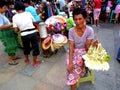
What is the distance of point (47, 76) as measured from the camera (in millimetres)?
4082

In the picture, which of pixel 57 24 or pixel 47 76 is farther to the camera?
pixel 57 24

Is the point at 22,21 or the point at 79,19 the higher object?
the point at 79,19

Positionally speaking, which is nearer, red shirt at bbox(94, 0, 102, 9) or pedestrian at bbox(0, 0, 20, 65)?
pedestrian at bbox(0, 0, 20, 65)

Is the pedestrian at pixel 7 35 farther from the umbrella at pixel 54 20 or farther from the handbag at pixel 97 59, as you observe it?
the handbag at pixel 97 59

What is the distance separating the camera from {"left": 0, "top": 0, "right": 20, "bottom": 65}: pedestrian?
4.09 metres

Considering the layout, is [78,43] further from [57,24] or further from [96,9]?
[96,9]

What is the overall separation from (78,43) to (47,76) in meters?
1.55

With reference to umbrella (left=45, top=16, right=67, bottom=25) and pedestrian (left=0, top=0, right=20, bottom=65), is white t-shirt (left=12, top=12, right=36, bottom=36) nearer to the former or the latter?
pedestrian (left=0, top=0, right=20, bottom=65)

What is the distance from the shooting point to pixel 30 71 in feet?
14.1

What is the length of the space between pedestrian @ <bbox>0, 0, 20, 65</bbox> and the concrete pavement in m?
0.37

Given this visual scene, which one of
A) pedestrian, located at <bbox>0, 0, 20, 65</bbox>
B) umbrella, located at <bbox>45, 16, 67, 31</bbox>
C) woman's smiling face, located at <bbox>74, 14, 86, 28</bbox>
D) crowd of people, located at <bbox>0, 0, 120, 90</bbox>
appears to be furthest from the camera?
umbrella, located at <bbox>45, 16, 67, 31</bbox>

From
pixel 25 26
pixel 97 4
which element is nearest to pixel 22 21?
pixel 25 26

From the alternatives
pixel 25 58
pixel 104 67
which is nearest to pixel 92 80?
pixel 104 67

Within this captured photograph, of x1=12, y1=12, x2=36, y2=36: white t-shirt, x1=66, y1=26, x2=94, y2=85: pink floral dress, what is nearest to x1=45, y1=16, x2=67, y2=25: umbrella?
x1=12, y1=12, x2=36, y2=36: white t-shirt
